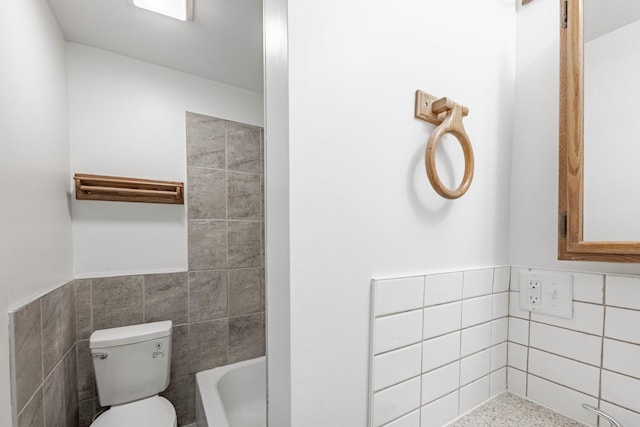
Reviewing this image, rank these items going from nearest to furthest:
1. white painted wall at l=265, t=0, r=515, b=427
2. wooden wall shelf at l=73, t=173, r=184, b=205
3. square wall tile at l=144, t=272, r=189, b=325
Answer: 1. white painted wall at l=265, t=0, r=515, b=427
2. wooden wall shelf at l=73, t=173, r=184, b=205
3. square wall tile at l=144, t=272, r=189, b=325

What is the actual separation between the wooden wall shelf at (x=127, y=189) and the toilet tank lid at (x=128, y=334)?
2.42ft

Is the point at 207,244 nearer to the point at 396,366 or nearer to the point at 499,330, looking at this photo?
the point at 396,366

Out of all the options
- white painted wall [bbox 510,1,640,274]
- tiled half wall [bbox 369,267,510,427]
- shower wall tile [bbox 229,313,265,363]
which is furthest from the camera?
shower wall tile [bbox 229,313,265,363]

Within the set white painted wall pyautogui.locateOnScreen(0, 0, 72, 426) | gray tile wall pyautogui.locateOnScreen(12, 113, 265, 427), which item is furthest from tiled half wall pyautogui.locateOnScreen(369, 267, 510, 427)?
gray tile wall pyautogui.locateOnScreen(12, 113, 265, 427)

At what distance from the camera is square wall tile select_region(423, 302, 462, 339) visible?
715 mm

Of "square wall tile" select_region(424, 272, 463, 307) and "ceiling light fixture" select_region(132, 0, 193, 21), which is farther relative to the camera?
"ceiling light fixture" select_region(132, 0, 193, 21)

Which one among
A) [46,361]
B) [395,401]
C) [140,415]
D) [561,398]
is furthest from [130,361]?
[561,398]

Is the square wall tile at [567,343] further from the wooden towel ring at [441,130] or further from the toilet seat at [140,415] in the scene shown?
the toilet seat at [140,415]

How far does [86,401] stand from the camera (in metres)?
1.46

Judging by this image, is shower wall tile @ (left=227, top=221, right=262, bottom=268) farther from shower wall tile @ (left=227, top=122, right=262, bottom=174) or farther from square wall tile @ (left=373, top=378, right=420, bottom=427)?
square wall tile @ (left=373, top=378, right=420, bottom=427)

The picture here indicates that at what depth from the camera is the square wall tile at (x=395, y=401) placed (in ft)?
2.05

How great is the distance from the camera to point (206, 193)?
182cm

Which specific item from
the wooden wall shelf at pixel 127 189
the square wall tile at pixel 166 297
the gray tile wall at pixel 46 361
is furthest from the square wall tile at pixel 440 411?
the wooden wall shelf at pixel 127 189

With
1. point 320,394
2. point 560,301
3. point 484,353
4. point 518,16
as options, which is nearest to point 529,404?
point 484,353
